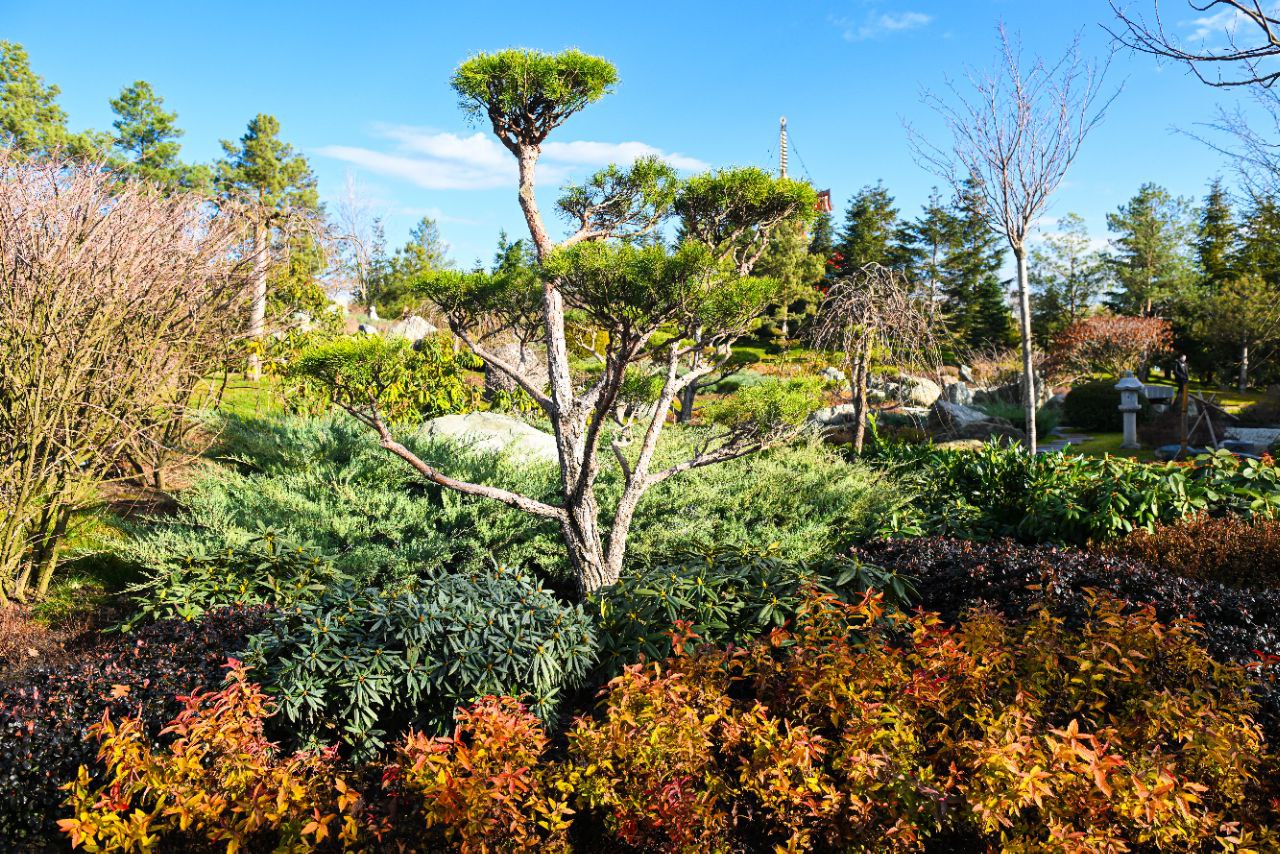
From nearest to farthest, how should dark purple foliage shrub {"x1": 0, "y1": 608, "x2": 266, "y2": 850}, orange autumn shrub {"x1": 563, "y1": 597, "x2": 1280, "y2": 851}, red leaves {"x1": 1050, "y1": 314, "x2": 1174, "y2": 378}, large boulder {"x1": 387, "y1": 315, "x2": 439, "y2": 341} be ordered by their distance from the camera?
orange autumn shrub {"x1": 563, "y1": 597, "x2": 1280, "y2": 851}
dark purple foliage shrub {"x1": 0, "y1": 608, "x2": 266, "y2": 850}
red leaves {"x1": 1050, "y1": 314, "x2": 1174, "y2": 378}
large boulder {"x1": 387, "y1": 315, "x2": 439, "y2": 341}

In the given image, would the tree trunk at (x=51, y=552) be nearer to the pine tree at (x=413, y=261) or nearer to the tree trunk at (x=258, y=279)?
the tree trunk at (x=258, y=279)

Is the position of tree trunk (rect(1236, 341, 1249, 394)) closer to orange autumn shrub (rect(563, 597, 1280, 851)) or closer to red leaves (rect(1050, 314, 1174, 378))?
red leaves (rect(1050, 314, 1174, 378))

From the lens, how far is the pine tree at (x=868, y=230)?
29922 millimetres

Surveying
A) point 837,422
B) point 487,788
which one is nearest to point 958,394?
point 837,422

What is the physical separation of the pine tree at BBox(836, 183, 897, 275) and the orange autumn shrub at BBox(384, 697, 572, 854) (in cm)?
2889

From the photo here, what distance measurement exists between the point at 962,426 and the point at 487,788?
→ 11.4 metres

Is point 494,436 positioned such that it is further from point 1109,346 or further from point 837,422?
→ point 1109,346

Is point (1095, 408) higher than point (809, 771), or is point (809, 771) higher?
point (1095, 408)

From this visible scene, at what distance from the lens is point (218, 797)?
2.29 m

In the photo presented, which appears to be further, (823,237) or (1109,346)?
(823,237)

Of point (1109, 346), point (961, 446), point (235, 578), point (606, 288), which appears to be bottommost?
point (235, 578)

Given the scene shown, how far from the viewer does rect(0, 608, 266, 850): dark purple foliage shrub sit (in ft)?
9.41

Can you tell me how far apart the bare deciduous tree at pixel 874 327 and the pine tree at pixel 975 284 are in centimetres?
2419

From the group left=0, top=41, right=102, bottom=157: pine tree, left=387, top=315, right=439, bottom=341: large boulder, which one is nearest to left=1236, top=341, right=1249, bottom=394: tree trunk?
left=387, top=315, right=439, bottom=341: large boulder
